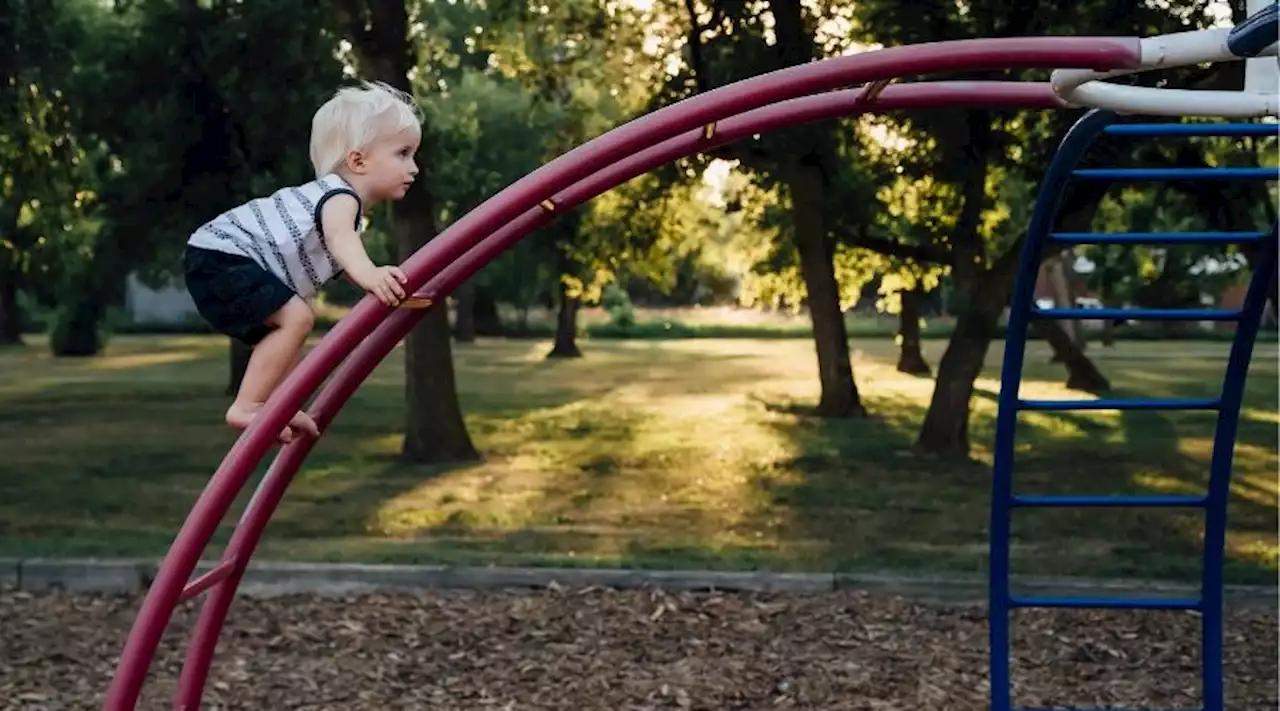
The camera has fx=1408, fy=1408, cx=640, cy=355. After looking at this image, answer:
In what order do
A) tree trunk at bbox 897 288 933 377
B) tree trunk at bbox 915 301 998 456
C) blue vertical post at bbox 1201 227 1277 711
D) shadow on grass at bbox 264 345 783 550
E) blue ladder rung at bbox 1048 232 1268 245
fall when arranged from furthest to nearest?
tree trunk at bbox 897 288 933 377 → tree trunk at bbox 915 301 998 456 → shadow on grass at bbox 264 345 783 550 → blue vertical post at bbox 1201 227 1277 711 → blue ladder rung at bbox 1048 232 1268 245

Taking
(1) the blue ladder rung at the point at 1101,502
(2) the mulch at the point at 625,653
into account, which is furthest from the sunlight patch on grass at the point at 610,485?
(1) the blue ladder rung at the point at 1101,502

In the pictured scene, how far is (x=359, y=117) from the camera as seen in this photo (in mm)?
3494

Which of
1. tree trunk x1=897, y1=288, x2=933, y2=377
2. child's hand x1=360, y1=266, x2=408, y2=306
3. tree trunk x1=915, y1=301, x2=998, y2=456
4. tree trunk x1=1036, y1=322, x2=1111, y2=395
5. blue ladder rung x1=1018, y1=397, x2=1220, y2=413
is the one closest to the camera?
child's hand x1=360, y1=266, x2=408, y2=306

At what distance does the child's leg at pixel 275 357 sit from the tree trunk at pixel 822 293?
39.4 feet

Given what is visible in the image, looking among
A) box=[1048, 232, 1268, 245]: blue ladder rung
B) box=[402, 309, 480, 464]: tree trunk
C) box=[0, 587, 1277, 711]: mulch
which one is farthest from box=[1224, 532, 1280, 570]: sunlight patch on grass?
box=[402, 309, 480, 464]: tree trunk

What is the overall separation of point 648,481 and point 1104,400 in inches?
343

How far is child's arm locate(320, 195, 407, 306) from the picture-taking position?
3.29 m

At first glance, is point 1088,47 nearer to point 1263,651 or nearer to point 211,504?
point 211,504

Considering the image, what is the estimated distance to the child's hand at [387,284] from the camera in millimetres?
3279

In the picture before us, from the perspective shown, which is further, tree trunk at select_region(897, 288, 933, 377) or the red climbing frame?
tree trunk at select_region(897, 288, 933, 377)

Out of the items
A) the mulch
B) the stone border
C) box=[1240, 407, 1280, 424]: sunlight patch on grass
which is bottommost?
box=[1240, 407, 1280, 424]: sunlight patch on grass

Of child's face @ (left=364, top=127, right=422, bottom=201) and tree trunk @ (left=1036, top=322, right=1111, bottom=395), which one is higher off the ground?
child's face @ (left=364, top=127, right=422, bottom=201)

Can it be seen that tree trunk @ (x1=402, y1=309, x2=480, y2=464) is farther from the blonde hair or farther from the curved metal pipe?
the blonde hair

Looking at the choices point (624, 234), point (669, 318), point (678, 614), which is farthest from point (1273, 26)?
point (669, 318)
